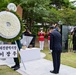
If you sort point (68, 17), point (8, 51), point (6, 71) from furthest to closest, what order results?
point (68, 17) < point (6, 71) < point (8, 51)

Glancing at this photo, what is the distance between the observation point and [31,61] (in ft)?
32.3

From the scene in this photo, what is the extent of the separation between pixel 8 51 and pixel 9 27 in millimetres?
838

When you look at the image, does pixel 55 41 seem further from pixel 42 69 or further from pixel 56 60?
pixel 42 69

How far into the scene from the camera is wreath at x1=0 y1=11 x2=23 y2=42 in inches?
285

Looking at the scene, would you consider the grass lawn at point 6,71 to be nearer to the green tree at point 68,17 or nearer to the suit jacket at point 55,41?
the suit jacket at point 55,41

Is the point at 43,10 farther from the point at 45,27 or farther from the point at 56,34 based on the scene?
the point at 56,34

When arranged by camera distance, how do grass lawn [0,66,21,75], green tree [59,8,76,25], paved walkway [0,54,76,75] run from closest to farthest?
grass lawn [0,66,21,75]
paved walkway [0,54,76,75]
green tree [59,8,76,25]

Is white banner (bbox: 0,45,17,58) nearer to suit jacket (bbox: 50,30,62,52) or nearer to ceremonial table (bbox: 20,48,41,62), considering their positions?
suit jacket (bbox: 50,30,62,52)

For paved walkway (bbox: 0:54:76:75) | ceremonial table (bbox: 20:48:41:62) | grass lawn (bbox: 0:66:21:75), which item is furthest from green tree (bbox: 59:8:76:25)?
grass lawn (bbox: 0:66:21:75)

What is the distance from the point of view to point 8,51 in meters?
7.24

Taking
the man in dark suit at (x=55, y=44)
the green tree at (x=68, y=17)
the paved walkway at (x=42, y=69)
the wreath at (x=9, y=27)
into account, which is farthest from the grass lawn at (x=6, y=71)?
the green tree at (x=68, y=17)

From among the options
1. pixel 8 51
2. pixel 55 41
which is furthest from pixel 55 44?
pixel 8 51

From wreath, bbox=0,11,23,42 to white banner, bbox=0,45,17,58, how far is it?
25cm

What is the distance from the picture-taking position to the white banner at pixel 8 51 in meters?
7.17
